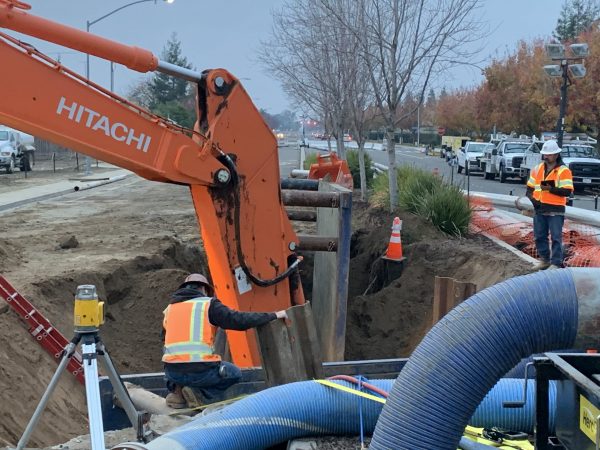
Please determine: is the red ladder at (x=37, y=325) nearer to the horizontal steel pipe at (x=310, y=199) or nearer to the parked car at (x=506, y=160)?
the horizontal steel pipe at (x=310, y=199)

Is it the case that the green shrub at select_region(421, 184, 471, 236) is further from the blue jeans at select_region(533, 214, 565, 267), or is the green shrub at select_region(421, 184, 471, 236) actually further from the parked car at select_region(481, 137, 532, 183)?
the parked car at select_region(481, 137, 532, 183)

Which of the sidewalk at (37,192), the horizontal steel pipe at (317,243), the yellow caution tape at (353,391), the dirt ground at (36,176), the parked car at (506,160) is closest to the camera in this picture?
the yellow caution tape at (353,391)

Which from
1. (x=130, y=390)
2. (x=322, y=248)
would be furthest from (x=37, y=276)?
(x=130, y=390)

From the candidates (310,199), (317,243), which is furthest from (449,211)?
(310,199)

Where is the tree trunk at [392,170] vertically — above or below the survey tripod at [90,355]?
above

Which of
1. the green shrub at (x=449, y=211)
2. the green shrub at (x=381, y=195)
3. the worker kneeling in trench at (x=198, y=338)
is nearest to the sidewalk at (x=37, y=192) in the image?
the green shrub at (x=381, y=195)

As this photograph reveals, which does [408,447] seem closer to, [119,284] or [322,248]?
[322,248]

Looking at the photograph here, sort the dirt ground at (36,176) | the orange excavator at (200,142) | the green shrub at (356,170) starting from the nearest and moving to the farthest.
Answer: the orange excavator at (200,142) → the green shrub at (356,170) → the dirt ground at (36,176)

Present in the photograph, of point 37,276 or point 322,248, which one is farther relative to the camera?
point 37,276

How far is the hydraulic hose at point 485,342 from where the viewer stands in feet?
8.47

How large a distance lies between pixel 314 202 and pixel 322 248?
79 centimetres

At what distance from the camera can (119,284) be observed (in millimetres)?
10070

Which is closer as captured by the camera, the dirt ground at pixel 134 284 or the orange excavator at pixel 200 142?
the orange excavator at pixel 200 142

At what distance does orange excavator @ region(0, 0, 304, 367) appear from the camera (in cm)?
483
